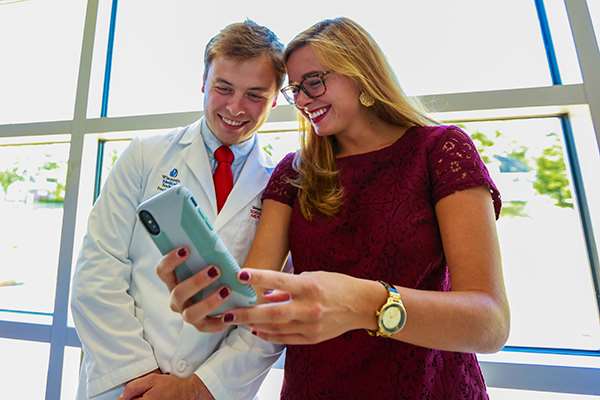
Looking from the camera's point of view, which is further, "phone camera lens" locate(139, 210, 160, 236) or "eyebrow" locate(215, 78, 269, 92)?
"eyebrow" locate(215, 78, 269, 92)

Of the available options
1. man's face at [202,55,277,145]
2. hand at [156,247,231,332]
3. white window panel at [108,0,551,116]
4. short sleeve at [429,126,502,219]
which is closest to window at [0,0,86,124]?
white window panel at [108,0,551,116]

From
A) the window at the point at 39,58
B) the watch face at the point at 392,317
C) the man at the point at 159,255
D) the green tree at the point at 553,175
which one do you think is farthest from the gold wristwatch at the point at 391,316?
the window at the point at 39,58

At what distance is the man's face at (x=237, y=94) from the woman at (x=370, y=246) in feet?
0.27

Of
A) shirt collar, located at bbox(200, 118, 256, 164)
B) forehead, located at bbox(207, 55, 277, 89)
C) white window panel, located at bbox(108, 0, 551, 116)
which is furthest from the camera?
white window panel, located at bbox(108, 0, 551, 116)

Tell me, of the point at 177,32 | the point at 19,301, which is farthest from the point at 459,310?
the point at 19,301

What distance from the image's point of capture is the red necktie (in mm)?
971

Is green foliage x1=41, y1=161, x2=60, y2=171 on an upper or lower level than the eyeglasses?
upper

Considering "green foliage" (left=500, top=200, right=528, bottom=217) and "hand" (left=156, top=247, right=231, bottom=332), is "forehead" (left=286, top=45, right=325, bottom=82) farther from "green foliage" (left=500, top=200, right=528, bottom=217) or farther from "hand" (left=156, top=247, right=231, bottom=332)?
"green foliage" (left=500, top=200, right=528, bottom=217)

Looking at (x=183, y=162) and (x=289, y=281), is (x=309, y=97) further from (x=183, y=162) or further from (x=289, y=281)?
(x=289, y=281)

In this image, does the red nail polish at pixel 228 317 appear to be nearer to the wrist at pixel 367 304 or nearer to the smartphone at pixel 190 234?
the smartphone at pixel 190 234

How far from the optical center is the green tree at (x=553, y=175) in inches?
47.7

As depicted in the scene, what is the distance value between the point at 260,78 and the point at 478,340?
86 centimetres

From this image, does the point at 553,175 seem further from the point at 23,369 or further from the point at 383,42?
the point at 23,369

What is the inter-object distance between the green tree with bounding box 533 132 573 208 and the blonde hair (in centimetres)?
72
